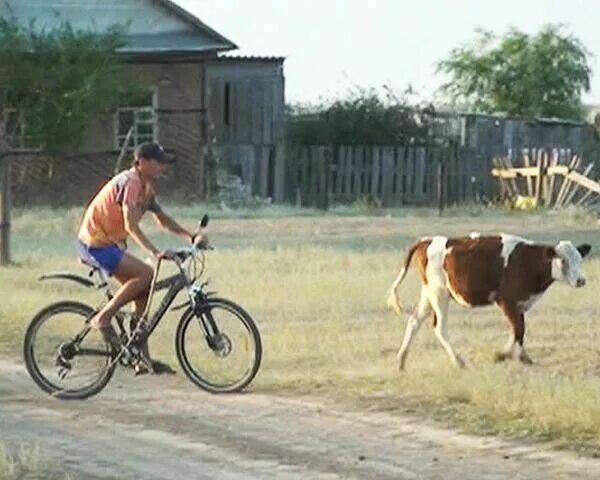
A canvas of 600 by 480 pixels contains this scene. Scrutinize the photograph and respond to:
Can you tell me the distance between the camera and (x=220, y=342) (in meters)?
14.7

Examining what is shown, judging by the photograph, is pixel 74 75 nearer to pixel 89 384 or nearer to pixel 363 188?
pixel 363 188

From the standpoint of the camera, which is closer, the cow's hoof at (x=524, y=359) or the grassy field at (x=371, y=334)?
the grassy field at (x=371, y=334)

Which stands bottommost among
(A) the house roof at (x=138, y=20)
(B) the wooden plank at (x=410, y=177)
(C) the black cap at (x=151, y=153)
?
(B) the wooden plank at (x=410, y=177)

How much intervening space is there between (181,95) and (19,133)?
19.2ft

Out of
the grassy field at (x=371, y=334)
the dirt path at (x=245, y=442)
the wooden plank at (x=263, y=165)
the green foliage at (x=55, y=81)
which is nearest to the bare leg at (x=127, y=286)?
the dirt path at (x=245, y=442)

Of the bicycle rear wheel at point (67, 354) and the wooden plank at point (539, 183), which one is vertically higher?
the bicycle rear wheel at point (67, 354)

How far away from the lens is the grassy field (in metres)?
13.5

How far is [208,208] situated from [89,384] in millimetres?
30895

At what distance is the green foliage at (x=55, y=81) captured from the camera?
45438mm

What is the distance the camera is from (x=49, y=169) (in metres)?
49.3

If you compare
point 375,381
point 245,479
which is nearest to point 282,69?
point 375,381

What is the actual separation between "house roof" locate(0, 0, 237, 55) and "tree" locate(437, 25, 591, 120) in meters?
23.6

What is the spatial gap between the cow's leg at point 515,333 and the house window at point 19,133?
99.5ft

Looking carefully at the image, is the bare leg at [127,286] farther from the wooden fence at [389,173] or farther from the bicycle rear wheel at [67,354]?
the wooden fence at [389,173]
